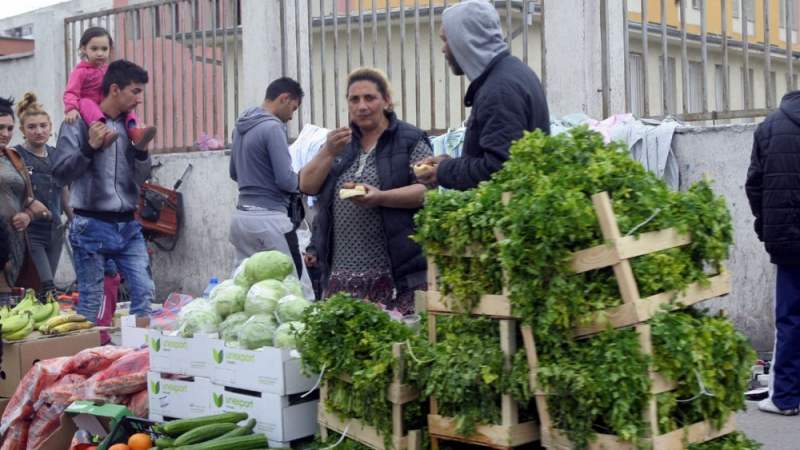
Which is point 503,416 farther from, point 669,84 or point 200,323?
point 669,84

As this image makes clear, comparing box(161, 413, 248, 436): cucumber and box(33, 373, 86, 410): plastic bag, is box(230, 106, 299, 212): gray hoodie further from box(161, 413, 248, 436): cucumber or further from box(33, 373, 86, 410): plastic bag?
box(161, 413, 248, 436): cucumber

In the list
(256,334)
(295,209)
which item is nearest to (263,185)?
(295,209)

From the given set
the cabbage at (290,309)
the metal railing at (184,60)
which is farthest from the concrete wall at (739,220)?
the metal railing at (184,60)

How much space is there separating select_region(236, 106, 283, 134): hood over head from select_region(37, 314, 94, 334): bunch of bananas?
1665 millimetres

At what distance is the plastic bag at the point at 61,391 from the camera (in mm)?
5525

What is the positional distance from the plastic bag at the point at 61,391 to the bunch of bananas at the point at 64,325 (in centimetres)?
78

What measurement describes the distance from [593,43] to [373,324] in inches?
209

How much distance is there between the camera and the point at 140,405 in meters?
5.45

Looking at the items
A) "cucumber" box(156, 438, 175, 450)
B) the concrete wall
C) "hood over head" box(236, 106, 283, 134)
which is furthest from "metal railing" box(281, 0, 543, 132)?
"cucumber" box(156, 438, 175, 450)

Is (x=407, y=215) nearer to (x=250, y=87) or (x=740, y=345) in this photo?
(x=740, y=345)

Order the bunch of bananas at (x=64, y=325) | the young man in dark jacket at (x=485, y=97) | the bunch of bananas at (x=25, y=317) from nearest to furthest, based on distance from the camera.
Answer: the young man in dark jacket at (x=485, y=97), the bunch of bananas at (x=25, y=317), the bunch of bananas at (x=64, y=325)

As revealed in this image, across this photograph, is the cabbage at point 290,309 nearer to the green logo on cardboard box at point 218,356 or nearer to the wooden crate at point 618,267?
the green logo on cardboard box at point 218,356

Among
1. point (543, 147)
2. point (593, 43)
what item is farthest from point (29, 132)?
point (543, 147)

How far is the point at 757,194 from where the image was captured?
6277mm
